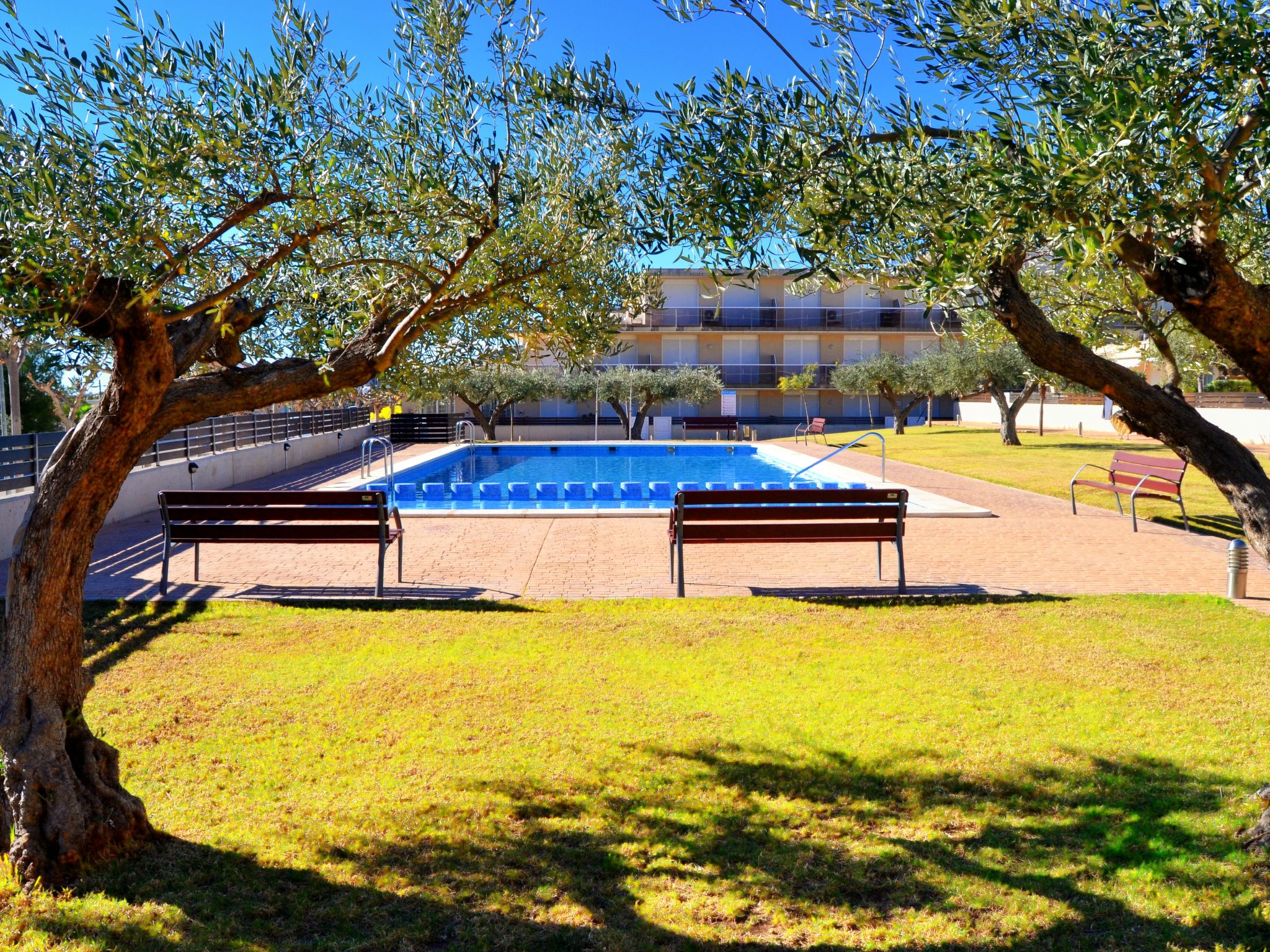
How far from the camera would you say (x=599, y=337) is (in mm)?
5969

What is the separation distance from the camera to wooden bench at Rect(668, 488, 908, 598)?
7.80 metres

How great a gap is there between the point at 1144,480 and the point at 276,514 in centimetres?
1051

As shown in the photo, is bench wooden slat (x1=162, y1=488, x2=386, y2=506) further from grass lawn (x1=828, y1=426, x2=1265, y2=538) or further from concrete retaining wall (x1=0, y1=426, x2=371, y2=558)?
grass lawn (x1=828, y1=426, x2=1265, y2=538)

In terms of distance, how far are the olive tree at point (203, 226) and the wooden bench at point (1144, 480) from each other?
903 cm

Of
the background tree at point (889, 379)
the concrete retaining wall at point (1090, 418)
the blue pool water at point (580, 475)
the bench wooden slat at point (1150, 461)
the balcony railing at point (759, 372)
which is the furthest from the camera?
the balcony railing at point (759, 372)

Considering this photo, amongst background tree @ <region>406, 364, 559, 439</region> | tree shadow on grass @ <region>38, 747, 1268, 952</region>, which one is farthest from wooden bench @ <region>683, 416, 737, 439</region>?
tree shadow on grass @ <region>38, 747, 1268, 952</region>

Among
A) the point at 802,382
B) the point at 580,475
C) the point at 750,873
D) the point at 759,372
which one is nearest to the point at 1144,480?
the point at 750,873

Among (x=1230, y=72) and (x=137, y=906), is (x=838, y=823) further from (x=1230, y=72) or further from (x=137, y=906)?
(x=1230, y=72)

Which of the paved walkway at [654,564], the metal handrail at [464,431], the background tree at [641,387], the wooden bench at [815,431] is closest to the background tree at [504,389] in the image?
the metal handrail at [464,431]

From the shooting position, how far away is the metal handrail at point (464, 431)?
1407 inches

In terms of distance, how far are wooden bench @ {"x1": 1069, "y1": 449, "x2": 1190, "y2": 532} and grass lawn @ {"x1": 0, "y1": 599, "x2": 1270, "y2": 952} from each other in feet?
16.9

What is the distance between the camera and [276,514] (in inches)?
316

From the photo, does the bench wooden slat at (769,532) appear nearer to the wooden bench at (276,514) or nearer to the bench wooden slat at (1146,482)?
the wooden bench at (276,514)

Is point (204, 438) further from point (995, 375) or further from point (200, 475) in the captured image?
point (995, 375)
